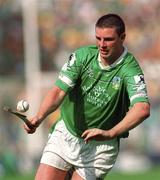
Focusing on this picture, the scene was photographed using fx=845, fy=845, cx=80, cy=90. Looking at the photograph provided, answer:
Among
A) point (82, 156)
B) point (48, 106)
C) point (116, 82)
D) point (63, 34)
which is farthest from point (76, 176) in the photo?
point (63, 34)

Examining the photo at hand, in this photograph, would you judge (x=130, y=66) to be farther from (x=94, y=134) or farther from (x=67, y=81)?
(x=94, y=134)

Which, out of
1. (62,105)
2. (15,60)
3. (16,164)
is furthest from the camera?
(15,60)

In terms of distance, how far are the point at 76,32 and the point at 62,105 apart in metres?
12.1

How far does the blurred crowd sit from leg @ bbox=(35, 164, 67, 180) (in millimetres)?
11449

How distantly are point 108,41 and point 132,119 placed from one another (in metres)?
0.76

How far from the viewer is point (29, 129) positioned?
25.8 feet

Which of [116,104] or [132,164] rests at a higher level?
[116,104]

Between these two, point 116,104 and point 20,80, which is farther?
point 20,80

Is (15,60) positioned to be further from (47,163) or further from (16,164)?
(47,163)

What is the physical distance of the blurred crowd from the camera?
20.0 metres

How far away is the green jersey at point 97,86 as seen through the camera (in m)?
7.91

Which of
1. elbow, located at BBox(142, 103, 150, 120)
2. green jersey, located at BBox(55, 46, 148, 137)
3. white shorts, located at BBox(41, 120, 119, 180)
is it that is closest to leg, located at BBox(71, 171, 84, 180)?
white shorts, located at BBox(41, 120, 119, 180)

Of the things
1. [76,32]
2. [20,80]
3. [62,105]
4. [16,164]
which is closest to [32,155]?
[16,164]

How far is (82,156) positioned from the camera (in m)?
8.23
